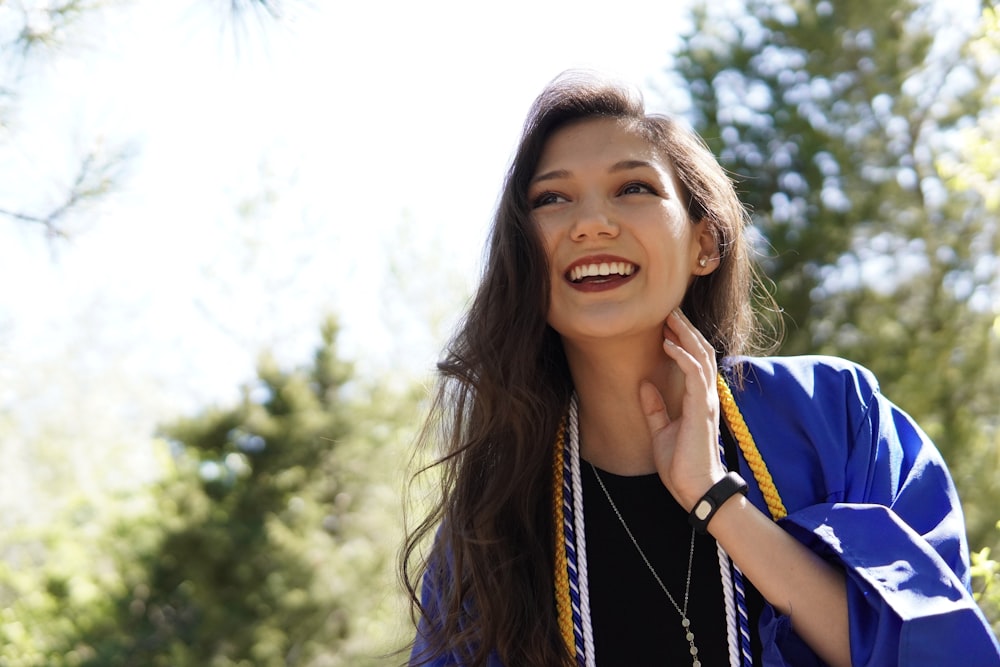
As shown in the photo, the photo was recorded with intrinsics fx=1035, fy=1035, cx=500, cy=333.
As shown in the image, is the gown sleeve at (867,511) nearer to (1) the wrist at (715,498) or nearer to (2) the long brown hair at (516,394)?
(1) the wrist at (715,498)

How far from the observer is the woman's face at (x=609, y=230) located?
2018mm

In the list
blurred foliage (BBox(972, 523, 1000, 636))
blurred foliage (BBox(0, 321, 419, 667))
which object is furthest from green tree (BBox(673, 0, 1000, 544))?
blurred foliage (BBox(972, 523, 1000, 636))

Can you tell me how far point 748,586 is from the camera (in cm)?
195

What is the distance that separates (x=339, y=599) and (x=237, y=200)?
4.20 metres

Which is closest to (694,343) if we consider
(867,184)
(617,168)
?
(617,168)

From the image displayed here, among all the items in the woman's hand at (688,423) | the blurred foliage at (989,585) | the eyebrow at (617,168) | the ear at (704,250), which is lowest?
the blurred foliage at (989,585)

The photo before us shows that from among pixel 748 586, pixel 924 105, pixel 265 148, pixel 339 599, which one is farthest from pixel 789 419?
pixel 265 148

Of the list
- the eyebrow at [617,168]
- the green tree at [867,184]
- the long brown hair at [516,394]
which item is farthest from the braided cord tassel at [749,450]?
the green tree at [867,184]

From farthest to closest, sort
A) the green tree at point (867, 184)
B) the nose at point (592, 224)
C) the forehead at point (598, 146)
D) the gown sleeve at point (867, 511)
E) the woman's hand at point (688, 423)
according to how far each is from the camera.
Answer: the green tree at point (867, 184)
the forehead at point (598, 146)
the nose at point (592, 224)
the woman's hand at point (688, 423)
the gown sleeve at point (867, 511)

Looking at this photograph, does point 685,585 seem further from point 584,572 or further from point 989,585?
point 989,585

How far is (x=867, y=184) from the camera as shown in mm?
8164

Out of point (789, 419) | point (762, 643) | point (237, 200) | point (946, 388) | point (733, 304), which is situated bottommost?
point (762, 643)

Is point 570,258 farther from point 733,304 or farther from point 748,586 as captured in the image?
point 748,586

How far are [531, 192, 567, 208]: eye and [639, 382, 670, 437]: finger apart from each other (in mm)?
420
